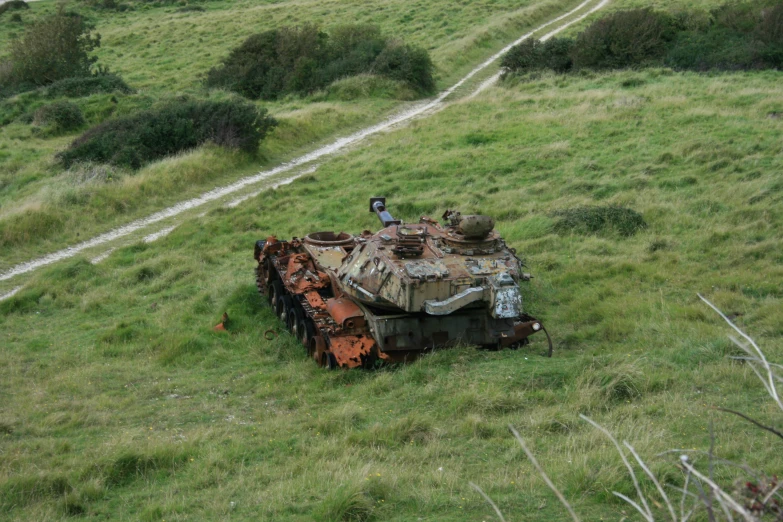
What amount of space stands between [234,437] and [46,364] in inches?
188

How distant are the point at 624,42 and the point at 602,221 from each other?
745 inches

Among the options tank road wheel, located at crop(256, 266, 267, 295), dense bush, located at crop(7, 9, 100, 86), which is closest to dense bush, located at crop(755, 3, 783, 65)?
tank road wheel, located at crop(256, 266, 267, 295)

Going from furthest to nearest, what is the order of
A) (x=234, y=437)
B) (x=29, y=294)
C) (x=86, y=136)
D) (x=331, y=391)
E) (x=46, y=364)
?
1. (x=86, y=136)
2. (x=29, y=294)
3. (x=46, y=364)
4. (x=331, y=391)
5. (x=234, y=437)

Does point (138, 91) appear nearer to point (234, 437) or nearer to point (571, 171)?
point (571, 171)

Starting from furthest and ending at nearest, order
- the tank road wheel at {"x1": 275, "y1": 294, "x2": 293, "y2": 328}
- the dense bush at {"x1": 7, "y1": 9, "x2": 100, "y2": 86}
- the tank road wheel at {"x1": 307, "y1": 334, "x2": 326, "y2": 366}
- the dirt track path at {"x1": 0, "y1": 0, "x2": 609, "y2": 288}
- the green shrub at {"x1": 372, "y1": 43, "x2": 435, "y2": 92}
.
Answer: the dense bush at {"x1": 7, "y1": 9, "x2": 100, "y2": 86}, the green shrub at {"x1": 372, "y1": 43, "x2": 435, "y2": 92}, the dirt track path at {"x1": 0, "y1": 0, "x2": 609, "y2": 288}, the tank road wheel at {"x1": 275, "y1": 294, "x2": 293, "y2": 328}, the tank road wheel at {"x1": 307, "y1": 334, "x2": 326, "y2": 366}

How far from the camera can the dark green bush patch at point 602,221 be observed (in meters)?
16.0

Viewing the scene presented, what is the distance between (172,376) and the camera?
11.7 m

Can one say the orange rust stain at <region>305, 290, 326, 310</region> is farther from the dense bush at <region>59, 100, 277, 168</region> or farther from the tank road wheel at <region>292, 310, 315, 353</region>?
the dense bush at <region>59, 100, 277, 168</region>

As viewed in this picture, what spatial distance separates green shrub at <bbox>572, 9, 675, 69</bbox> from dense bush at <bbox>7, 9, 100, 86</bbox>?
2088 cm

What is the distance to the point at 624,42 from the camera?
108 ft

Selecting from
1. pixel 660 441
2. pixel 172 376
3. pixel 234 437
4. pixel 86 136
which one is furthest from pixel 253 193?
pixel 660 441

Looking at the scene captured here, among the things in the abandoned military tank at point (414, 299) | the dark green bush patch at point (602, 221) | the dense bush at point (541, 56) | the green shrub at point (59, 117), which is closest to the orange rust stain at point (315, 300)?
the abandoned military tank at point (414, 299)

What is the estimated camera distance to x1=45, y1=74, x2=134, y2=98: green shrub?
34219 mm

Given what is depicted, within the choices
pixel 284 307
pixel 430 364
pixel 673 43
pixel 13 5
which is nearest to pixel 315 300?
pixel 284 307
